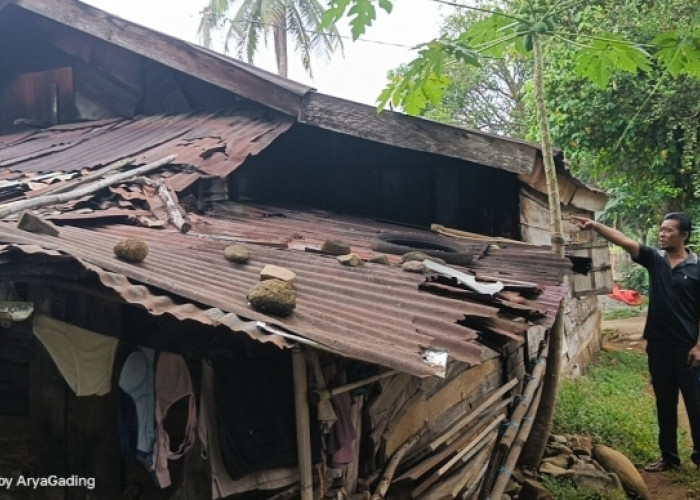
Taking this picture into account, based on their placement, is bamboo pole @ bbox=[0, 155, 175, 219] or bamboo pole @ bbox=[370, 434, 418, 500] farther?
bamboo pole @ bbox=[0, 155, 175, 219]

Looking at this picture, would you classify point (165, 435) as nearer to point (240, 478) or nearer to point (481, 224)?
point (240, 478)

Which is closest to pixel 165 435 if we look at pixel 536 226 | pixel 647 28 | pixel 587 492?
pixel 587 492

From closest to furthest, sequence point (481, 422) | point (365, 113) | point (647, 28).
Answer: point (481, 422) → point (365, 113) → point (647, 28)

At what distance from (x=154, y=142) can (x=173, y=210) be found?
1873 millimetres

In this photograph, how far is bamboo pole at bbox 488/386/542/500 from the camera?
4.66 m

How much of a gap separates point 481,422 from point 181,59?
518 centimetres

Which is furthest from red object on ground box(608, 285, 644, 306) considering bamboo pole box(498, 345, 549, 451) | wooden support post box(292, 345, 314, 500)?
wooden support post box(292, 345, 314, 500)

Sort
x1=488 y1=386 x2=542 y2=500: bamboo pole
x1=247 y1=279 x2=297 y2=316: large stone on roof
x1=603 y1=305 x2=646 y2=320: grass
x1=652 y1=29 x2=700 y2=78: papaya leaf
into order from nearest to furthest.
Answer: x1=247 y1=279 x2=297 y2=316: large stone on roof < x1=652 y1=29 x2=700 y2=78: papaya leaf < x1=488 y1=386 x2=542 y2=500: bamboo pole < x1=603 y1=305 x2=646 y2=320: grass

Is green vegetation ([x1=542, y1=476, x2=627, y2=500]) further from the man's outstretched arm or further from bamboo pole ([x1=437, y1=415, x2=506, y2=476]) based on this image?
the man's outstretched arm

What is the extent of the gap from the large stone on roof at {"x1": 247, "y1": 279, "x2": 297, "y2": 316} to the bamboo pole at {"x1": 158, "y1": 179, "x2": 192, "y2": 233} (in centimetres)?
188

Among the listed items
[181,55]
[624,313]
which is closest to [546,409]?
[181,55]

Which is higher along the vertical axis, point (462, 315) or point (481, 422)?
point (462, 315)

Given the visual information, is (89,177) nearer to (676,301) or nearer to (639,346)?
(676,301)

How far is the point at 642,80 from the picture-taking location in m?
9.54
